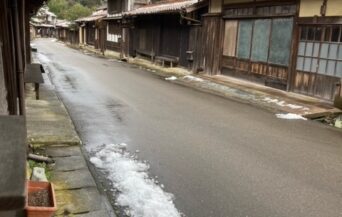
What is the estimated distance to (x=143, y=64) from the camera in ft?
95.7

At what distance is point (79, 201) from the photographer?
516cm

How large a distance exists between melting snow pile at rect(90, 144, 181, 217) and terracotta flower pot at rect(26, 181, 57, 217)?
3.37ft

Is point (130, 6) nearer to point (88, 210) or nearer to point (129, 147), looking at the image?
point (129, 147)

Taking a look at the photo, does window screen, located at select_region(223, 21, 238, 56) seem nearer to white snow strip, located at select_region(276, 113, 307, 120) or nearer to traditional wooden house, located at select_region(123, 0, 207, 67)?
traditional wooden house, located at select_region(123, 0, 207, 67)

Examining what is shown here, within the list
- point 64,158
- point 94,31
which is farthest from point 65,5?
point 64,158

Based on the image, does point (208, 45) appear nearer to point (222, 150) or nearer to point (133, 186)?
point (222, 150)

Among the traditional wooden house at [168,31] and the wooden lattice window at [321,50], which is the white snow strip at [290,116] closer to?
the wooden lattice window at [321,50]

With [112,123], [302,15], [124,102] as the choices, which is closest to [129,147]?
[112,123]

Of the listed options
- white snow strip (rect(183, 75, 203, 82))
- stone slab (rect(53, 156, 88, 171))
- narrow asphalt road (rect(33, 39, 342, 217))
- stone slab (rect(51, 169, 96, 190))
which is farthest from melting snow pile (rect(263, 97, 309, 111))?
stone slab (rect(51, 169, 96, 190))

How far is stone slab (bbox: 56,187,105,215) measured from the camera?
4.91 meters

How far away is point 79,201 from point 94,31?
4924 cm

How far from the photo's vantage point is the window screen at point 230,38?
1922cm

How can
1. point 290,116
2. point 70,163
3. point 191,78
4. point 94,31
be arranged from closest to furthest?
point 70,163 < point 290,116 < point 191,78 < point 94,31

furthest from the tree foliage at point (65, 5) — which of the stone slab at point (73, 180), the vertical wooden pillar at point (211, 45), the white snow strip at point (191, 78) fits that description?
the stone slab at point (73, 180)
